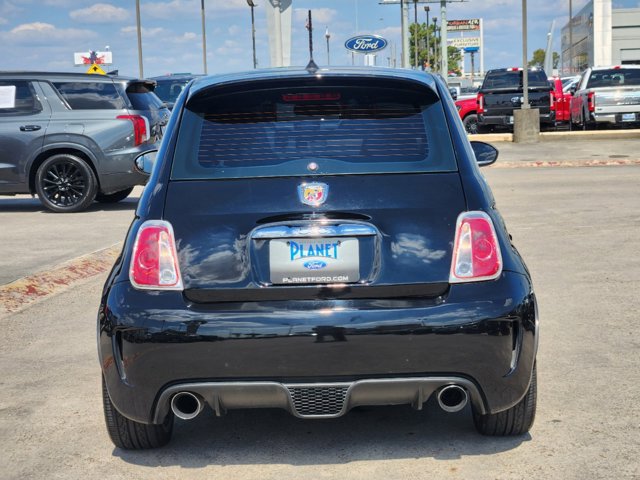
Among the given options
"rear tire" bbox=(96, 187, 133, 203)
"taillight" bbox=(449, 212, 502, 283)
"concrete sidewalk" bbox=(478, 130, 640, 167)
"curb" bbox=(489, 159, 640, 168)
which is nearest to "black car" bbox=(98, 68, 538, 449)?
"taillight" bbox=(449, 212, 502, 283)

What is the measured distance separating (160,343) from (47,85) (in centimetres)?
1113

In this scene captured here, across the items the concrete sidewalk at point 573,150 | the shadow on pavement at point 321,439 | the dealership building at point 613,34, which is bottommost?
the shadow on pavement at point 321,439

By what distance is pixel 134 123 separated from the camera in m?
14.0

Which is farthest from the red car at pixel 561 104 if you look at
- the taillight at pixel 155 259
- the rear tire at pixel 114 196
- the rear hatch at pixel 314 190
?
the taillight at pixel 155 259

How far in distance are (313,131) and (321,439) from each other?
1326 millimetres

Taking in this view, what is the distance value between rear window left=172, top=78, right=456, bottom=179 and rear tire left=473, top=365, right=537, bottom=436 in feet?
3.28

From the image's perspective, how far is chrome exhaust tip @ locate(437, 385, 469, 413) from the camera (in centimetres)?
392

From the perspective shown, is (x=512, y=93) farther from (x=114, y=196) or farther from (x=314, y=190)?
(x=314, y=190)

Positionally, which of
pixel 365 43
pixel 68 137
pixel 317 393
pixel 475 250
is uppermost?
pixel 365 43

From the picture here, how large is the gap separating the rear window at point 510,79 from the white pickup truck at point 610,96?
1.26 m

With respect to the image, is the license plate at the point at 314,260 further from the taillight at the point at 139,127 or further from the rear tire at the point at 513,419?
the taillight at the point at 139,127

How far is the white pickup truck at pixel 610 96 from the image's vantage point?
1080 inches

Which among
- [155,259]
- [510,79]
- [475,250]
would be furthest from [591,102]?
[155,259]

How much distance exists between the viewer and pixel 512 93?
27922 millimetres
